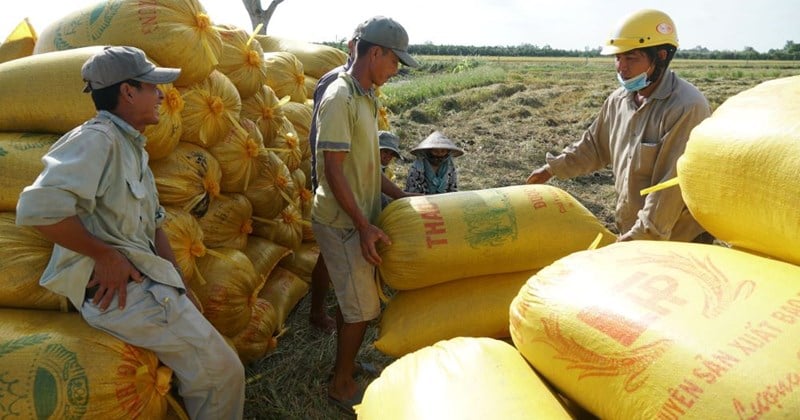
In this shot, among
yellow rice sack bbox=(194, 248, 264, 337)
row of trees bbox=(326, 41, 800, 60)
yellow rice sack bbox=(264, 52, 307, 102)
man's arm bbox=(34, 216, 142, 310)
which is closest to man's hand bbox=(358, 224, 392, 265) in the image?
yellow rice sack bbox=(194, 248, 264, 337)

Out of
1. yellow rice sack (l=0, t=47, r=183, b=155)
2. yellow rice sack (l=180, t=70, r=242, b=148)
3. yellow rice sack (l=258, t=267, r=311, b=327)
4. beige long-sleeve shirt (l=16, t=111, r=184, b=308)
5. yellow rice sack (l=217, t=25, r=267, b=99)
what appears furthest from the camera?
yellow rice sack (l=258, t=267, r=311, b=327)

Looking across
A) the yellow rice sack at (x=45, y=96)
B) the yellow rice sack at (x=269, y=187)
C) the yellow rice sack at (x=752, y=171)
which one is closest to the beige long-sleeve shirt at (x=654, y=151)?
the yellow rice sack at (x=752, y=171)

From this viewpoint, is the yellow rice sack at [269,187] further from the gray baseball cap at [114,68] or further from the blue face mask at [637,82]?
the blue face mask at [637,82]

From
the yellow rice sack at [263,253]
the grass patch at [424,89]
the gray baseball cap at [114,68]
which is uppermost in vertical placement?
the gray baseball cap at [114,68]

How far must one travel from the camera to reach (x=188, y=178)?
2820 millimetres

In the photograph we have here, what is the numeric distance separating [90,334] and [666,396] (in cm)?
192

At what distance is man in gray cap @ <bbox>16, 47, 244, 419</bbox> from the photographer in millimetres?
1818

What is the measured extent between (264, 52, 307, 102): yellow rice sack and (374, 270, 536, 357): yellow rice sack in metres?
2.20

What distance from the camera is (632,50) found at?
280 centimetres

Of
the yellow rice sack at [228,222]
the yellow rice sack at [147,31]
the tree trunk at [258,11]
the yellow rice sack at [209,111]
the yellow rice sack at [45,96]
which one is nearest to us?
the yellow rice sack at [45,96]

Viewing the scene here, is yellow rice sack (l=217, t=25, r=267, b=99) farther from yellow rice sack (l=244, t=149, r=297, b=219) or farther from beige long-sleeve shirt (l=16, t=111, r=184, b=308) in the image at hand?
beige long-sleeve shirt (l=16, t=111, r=184, b=308)

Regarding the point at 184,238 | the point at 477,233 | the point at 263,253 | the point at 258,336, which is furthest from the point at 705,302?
the point at 263,253

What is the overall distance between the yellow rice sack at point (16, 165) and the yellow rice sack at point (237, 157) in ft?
3.06

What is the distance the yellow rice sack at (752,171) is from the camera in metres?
1.54
